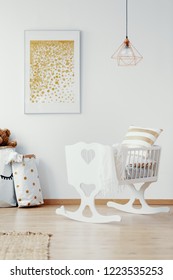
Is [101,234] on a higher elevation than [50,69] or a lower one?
lower

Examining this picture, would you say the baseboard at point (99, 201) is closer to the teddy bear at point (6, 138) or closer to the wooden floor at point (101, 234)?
the wooden floor at point (101, 234)

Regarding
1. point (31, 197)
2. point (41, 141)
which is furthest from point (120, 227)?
point (41, 141)

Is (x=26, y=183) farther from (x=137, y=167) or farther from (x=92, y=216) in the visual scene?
(x=137, y=167)

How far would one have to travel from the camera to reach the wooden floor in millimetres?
3084

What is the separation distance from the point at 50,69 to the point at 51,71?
2 cm

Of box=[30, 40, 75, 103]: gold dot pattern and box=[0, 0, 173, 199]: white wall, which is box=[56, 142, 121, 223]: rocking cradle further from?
box=[30, 40, 75, 103]: gold dot pattern

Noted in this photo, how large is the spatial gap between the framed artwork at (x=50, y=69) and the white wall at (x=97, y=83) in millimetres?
69

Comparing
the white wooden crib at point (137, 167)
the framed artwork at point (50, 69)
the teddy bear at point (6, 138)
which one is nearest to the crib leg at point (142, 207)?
the white wooden crib at point (137, 167)

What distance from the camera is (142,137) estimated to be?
14.6 ft

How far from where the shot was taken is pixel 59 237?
11.5 ft

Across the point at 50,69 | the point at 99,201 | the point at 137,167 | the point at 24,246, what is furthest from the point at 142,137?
the point at 24,246

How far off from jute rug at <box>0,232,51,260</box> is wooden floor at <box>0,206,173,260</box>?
0.06m

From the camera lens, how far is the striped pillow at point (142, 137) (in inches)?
174

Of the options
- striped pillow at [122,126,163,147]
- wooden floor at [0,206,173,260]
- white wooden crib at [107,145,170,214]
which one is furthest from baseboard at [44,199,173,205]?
striped pillow at [122,126,163,147]
